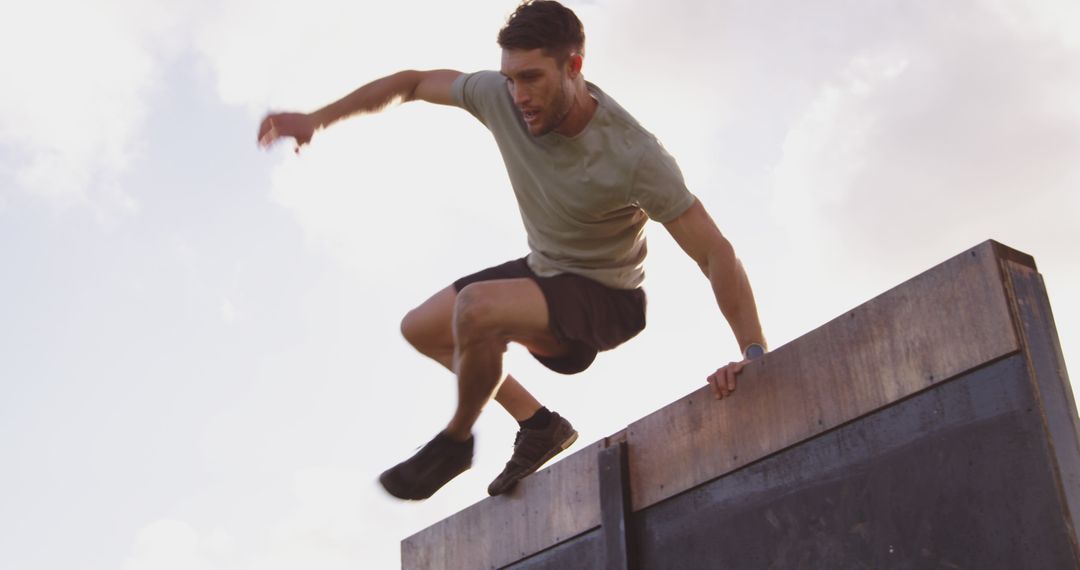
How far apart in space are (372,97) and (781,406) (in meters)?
→ 2.17

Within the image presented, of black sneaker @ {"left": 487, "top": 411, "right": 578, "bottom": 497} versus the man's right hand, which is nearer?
the man's right hand

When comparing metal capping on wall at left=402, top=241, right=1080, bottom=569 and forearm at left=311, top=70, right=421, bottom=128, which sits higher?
forearm at left=311, top=70, right=421, bottom=128

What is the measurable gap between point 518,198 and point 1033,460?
240 cm

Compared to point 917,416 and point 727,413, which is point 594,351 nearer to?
point 727,413

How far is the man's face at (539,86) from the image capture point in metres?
4.58

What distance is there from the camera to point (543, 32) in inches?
181

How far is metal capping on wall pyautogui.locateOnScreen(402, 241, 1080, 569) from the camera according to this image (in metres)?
3.51

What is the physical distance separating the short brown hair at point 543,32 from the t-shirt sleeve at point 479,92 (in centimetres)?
29

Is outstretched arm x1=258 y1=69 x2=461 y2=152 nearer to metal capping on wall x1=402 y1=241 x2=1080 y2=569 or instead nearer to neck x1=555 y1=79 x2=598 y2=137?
neck x1=555 y1=79 x2=598 y2=137

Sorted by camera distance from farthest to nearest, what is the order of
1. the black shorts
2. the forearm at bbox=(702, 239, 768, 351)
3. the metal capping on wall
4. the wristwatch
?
the black shorts < the forearm at bbox=(702, 239, 768, 351) < the wristwatch < the metal capping on wall

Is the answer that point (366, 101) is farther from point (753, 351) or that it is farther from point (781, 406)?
point (781, 406)

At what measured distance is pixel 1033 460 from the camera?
3.22m

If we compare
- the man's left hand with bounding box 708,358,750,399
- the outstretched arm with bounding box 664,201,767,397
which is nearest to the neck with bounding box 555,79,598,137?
the outstretched arm with bounding box 664,201,767,397

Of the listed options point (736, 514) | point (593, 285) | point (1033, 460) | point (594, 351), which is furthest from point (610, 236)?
point (1033, 460)
